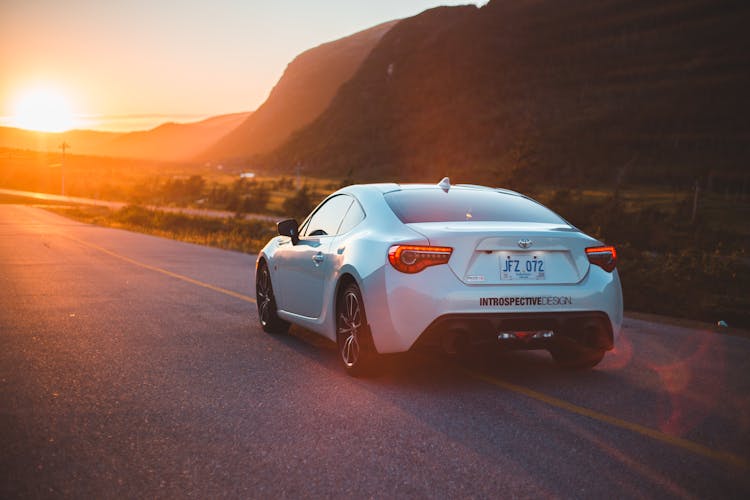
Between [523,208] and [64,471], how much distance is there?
4.04 metres

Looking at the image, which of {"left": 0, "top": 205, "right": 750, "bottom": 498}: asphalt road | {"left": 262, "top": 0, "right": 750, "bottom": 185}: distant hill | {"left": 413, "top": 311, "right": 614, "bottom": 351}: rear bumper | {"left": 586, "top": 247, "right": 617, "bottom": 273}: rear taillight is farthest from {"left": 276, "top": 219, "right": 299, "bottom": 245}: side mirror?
{"left": 262, "top": 0, "right": 750, "bottom": 185}: distant hill

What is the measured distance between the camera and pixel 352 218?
6.55 m

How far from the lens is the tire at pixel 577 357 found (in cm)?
634

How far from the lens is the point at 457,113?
561 feet

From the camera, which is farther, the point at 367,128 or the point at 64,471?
the point at 367,128

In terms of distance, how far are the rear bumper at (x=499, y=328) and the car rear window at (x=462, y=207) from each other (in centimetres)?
91

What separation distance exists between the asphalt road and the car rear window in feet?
4.16

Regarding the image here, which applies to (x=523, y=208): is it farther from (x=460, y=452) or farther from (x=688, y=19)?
(x=688, y=19)

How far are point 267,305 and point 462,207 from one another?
294 cm

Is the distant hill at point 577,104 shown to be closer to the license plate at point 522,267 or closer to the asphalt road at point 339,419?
the asphalt road at point 339,419

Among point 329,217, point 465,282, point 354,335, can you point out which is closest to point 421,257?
point 465,282

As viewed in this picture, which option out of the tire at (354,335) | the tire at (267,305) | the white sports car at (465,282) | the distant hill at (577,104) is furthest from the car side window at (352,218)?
the distant hill at (577,104)

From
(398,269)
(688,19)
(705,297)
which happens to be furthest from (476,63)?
(398,269)

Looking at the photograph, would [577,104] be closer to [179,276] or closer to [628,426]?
[179,276]
